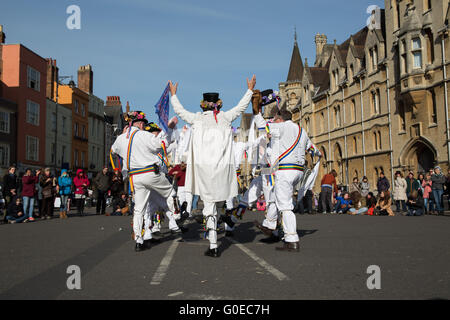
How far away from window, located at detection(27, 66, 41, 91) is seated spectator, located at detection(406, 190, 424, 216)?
3223 cm

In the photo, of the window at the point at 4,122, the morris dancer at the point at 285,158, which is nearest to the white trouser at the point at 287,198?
the morris dancer at the point at 285,158

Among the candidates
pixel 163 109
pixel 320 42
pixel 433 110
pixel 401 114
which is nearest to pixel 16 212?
pixel 163 109

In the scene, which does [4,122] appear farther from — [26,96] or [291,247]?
[291,247]

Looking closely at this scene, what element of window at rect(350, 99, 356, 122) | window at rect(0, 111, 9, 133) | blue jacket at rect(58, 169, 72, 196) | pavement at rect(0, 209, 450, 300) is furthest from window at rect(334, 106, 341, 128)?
pavement at rect(0, 209, 450, 300)

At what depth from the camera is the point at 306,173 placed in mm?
8938

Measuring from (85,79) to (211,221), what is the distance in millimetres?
52290

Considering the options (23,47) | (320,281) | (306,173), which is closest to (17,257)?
(320,281)

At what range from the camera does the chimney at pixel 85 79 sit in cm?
5456

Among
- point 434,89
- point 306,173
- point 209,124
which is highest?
point 434,89

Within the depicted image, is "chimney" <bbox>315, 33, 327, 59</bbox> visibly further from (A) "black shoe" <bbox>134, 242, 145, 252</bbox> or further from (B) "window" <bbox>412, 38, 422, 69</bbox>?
(A) "black shoe" <bbox>134, 242, 145, 252</bbox>

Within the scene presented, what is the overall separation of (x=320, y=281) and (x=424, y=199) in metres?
16.5

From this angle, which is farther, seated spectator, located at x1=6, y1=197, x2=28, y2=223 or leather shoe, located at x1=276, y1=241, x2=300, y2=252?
seated spectator, located at x1=6, y1=197, x2=28, y2=223

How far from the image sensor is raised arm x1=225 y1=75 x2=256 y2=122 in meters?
6.95
